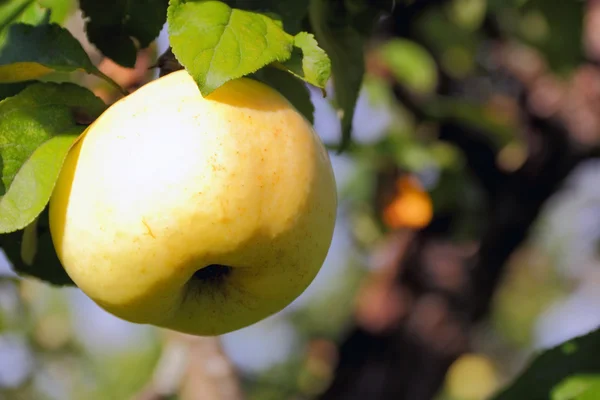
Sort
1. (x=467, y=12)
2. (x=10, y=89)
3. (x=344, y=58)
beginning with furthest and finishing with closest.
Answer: (x=467, y=12), (x=344, y=58), (x=10, y=89)

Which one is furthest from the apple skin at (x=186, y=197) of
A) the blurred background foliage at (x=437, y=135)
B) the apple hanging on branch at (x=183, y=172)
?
the blurred background foliage at (x=437, y=135)

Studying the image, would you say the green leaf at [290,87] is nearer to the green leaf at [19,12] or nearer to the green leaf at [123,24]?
the green leaf at [123,24]

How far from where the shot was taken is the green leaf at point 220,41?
0.64 meters

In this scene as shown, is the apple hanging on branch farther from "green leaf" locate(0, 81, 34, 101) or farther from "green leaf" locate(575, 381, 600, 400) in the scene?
"green leaf" locate(575, 381, 600, 400)

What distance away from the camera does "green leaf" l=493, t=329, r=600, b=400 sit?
0.94 meters

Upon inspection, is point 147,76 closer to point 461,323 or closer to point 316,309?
point 461,323

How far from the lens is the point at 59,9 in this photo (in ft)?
2.86

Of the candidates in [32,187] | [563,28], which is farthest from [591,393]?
[563,28]

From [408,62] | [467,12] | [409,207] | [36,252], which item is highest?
[36,252]

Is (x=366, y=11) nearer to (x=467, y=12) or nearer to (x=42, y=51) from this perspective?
(x=42, y=51)

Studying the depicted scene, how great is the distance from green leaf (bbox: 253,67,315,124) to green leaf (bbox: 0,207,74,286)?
290 millimetres

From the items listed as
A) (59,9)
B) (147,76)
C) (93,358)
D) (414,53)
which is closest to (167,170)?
(59,9)

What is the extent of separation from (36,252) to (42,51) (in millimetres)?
240

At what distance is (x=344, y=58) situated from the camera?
917mm
